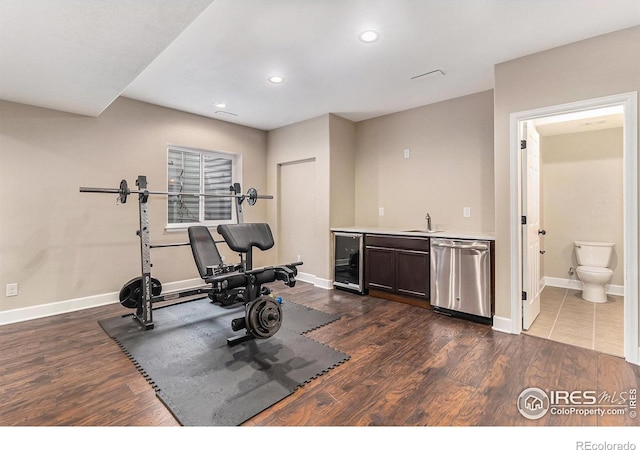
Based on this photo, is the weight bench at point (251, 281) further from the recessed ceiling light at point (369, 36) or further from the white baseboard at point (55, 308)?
the recessed ceiling light at point (369, 36)

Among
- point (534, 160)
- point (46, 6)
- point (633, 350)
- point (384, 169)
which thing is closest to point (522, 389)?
point (633, 350)

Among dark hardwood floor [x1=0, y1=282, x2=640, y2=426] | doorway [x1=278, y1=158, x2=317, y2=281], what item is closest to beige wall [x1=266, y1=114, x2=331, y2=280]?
doorway [x1=278, y1=158, x2=317, y2=281]

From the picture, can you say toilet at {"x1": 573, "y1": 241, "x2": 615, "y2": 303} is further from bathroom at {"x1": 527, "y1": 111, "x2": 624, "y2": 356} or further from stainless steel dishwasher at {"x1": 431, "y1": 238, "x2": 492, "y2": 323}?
stainless steel dishwasher at {"x1": 431, "y1": 238, "x2": 492, "y2": 323}

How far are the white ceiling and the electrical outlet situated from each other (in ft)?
6.75

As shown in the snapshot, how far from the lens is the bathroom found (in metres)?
3.95

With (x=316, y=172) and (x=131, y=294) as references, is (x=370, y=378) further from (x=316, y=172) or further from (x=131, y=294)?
(x=316, y=172)

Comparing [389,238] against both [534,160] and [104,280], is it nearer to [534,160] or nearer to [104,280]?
[534,160]

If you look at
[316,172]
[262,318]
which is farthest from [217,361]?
[316,172]

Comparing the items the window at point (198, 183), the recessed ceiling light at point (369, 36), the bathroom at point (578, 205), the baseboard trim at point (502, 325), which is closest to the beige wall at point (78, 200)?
the window at point (198, 183)

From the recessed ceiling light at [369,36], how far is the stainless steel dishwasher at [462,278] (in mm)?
2272

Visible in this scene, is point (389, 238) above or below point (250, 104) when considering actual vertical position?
below

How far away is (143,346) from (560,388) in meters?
3.34

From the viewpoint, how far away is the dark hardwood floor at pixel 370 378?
1.78m

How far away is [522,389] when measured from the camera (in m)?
2.06
